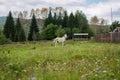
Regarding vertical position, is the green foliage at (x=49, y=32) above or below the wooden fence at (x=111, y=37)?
below

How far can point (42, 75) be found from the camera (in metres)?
5.45

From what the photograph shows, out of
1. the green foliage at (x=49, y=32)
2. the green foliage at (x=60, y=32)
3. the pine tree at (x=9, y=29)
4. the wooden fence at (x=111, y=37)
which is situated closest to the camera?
the wooden fence at (x=111, y=37)

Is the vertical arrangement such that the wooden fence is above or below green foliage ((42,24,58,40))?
above

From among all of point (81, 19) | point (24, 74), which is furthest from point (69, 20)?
Result: point (24, 74)

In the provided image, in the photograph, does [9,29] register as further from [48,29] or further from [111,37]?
[111,37]

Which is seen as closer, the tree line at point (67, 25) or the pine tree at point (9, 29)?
the pine tree at point (9, 29)

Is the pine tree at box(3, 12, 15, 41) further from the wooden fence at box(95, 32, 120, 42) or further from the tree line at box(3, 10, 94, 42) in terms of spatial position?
the wooden fence at box(95, 32, 120, 42)

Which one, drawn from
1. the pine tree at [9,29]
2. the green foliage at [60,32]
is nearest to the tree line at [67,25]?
the green foliage at [60,32]

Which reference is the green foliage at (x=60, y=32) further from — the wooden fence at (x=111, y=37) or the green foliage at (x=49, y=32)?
the wooden fence at (x=111, y=37)

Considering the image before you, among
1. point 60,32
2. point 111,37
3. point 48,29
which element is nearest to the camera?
point 111,37

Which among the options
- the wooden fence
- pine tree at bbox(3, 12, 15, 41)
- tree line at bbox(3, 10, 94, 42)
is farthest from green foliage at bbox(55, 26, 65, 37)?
the wooden fence

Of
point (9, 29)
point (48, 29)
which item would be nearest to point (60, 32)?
point (48, 29)

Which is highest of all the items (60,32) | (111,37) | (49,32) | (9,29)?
(111,37)

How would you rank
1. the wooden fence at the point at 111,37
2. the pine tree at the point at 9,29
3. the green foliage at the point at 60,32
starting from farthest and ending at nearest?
the green foliage at the point at 60,32 < the pine tree at the point at 9,29 < the wooden fence at the point at 111,37
